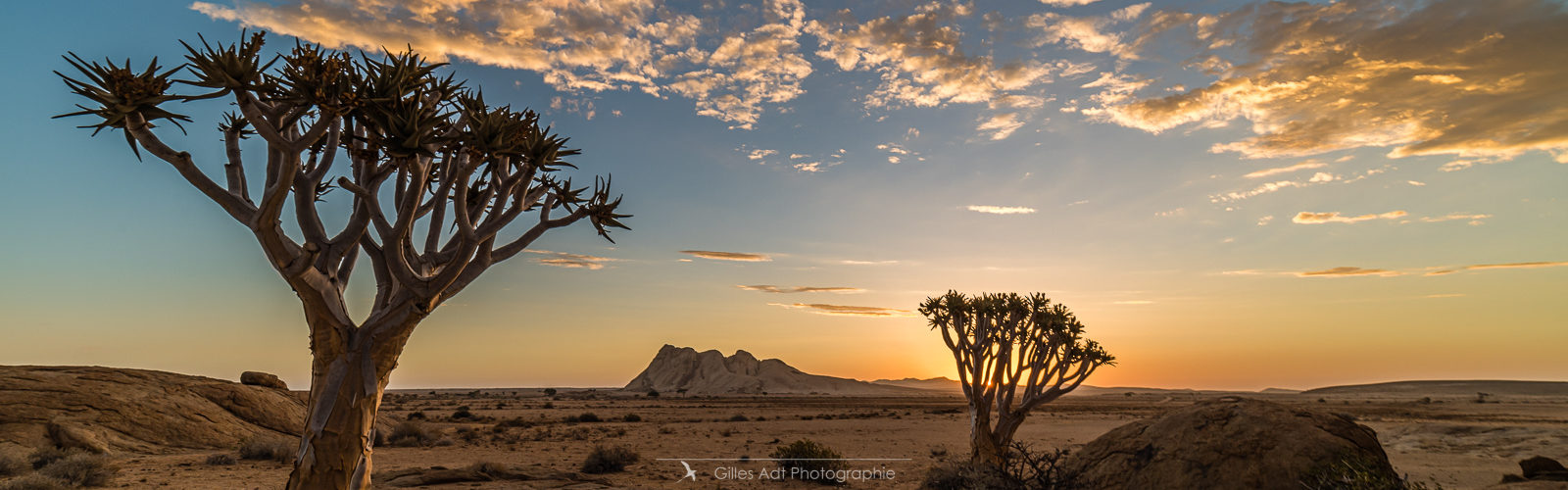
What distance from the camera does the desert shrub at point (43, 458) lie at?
51.4 ft

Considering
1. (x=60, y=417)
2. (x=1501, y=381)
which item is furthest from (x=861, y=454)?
(x=1501, y=381)

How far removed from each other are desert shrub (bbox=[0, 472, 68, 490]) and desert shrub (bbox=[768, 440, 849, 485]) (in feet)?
48.6

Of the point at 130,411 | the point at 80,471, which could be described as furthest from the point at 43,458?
the point at 130,411

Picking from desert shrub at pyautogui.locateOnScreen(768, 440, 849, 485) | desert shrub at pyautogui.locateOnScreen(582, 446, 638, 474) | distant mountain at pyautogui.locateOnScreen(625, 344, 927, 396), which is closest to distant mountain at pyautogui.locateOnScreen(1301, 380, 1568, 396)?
distant mountain at pyautogui.locateOnScreen(625, 344, 927, 396)

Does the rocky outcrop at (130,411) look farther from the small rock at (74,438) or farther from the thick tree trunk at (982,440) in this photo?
the thick tree trunk at (982,440)

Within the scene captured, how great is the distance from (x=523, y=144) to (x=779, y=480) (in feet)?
37.9

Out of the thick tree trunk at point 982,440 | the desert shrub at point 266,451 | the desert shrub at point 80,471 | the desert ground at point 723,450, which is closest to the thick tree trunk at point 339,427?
the desert ground at point 723,450

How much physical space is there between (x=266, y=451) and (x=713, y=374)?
527ft

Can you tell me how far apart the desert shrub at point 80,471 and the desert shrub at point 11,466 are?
4.61 ft

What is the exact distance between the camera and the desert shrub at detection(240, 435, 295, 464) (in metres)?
18.9

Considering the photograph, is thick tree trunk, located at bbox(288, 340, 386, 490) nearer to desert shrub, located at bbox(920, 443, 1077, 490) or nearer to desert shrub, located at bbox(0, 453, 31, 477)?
desert shrub, located at bbox(920, 443, 1077, 490)

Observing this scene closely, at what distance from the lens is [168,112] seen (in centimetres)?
806

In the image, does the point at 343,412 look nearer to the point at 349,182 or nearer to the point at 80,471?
the point at 349,182

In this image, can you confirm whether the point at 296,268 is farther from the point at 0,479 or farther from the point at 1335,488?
the point at 1335,488
